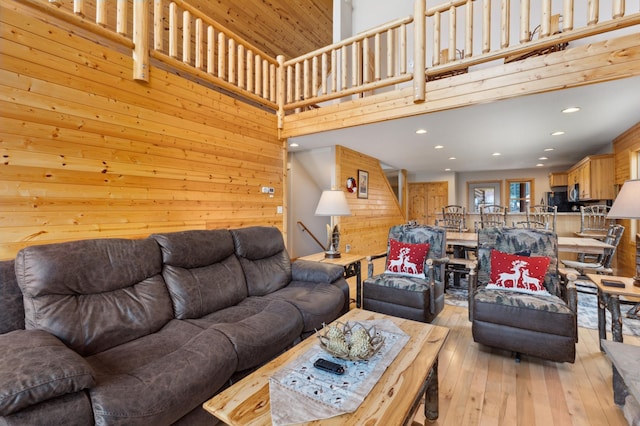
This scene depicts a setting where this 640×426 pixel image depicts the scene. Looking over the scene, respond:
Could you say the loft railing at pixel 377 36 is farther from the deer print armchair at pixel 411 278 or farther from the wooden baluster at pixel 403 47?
the deer print armchair at pixel 411 278

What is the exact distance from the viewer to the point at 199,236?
2.44m

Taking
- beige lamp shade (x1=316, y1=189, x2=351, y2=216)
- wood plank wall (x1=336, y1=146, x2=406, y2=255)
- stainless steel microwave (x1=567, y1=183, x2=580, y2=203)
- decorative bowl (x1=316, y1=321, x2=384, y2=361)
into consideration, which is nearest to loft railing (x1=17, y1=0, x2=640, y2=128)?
beige lamp shade (x1=316, y1=189, x2=351, y2=216)

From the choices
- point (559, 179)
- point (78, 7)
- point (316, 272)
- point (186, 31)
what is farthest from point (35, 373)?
point (559, 179)

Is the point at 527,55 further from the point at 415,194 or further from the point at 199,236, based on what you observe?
the point at 415,194

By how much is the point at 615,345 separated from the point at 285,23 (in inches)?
239

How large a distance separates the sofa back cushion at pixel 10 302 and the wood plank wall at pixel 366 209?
4.29 metres

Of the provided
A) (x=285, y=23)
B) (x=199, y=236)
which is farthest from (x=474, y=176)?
(x=199, y=236)

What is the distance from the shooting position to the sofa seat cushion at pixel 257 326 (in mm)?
1712

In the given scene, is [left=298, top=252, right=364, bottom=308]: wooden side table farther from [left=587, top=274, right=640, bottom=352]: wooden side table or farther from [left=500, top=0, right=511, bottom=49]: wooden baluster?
[left=500, top=0, right=511, bottom=49]: wooden baluster

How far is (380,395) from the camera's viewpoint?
1.15 m

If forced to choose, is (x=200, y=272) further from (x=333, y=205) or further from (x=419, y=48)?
(x=419, y=48)

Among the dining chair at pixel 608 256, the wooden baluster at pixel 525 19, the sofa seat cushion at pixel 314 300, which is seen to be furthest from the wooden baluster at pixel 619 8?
the sofa seat cushion at pixel 314 300

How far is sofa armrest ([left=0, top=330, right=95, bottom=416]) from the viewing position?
1.00 meters

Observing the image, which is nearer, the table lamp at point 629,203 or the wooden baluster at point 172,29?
the table lamp at point 629,203
